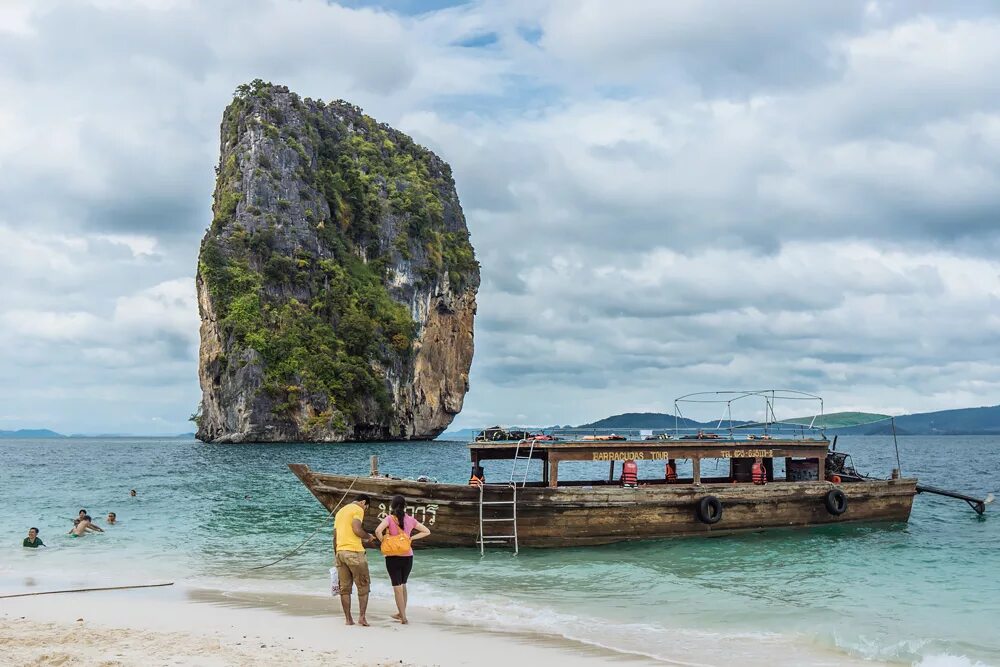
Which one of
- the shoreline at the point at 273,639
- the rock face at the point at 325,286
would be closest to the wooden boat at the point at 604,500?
the shoreline at the point at 273,639

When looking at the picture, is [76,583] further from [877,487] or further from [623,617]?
[877,487]

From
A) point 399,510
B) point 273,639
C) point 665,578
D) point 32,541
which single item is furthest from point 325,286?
point 273,639

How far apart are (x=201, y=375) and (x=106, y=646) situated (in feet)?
249

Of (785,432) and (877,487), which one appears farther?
(785,432)

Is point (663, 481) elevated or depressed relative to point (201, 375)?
depressed

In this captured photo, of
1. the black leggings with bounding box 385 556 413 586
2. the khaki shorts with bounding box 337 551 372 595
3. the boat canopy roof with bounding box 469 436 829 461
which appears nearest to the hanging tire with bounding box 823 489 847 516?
the boat canopy roof with bounding box 469 436 829 461

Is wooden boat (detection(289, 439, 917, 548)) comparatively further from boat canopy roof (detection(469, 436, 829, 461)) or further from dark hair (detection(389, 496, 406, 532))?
dark hair (detection(389, 496, 406, 532))

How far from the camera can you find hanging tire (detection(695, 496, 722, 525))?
61.8 feet

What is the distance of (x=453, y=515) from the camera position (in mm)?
17375

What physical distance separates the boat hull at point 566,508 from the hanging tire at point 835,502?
1.38m

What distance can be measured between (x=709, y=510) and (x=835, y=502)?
167 inches

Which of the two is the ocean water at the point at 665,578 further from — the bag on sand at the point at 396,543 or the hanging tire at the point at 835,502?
the bag on sand at the point at 396,543

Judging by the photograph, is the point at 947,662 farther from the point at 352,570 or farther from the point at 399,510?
the point at 352,570

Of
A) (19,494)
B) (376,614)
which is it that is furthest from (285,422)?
(376,614)
